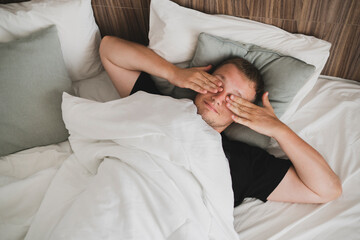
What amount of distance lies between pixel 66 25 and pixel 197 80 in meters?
0.82

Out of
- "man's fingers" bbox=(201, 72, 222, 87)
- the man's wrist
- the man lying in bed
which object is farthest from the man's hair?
the man's wrist

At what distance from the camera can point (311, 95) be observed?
1.39 metres

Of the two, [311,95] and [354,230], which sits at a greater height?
[311,95]

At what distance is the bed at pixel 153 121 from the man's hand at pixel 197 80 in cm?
11

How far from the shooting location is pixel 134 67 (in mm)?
1371

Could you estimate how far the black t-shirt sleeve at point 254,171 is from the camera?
108cm

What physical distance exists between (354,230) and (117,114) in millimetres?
1057

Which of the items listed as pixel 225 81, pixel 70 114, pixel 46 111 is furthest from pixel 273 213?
pixel 46 111

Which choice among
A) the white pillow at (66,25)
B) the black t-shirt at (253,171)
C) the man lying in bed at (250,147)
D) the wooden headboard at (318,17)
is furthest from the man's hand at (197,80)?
the white pillow at (66,25)

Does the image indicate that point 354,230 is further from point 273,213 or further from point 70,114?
point 70,114

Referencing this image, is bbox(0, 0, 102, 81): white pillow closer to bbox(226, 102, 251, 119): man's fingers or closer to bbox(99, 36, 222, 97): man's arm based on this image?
bbox(99, 36, 222, 97): man's arm

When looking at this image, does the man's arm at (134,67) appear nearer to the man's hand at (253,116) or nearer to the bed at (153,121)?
the bed at (153,121)

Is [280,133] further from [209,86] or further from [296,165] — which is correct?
[209,86]

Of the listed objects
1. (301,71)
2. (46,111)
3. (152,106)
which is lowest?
(46,111)
